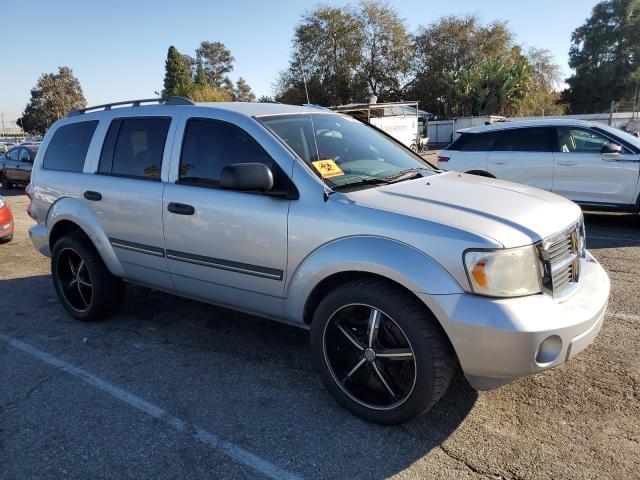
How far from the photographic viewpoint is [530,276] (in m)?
2.58

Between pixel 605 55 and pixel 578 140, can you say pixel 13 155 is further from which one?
pixel 605 55

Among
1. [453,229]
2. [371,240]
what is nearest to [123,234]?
[371,240]

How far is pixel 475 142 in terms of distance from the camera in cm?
909

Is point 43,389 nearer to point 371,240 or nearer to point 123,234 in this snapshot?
point 123,234

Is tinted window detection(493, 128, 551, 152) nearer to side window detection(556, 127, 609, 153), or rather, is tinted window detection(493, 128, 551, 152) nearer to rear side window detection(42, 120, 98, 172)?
side window detection(556, 127, 609, 153)

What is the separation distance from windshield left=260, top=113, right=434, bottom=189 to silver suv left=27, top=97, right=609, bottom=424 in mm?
15

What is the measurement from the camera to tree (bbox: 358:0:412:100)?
49.3 m

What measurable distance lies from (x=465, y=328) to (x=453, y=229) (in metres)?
0.49

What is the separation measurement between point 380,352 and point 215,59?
87.7 metres

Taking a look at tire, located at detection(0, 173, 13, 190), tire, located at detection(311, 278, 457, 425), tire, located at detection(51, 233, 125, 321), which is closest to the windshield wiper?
tire, located at detection(311, 278, 457, 425)

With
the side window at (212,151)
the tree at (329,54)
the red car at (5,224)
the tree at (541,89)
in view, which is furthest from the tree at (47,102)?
the side window at (212,151)

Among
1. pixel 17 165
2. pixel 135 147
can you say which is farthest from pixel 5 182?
pixel 135 147

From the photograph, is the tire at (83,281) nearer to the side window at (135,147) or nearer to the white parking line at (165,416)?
the white parking line at (165,416)

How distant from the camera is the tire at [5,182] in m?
17.5
